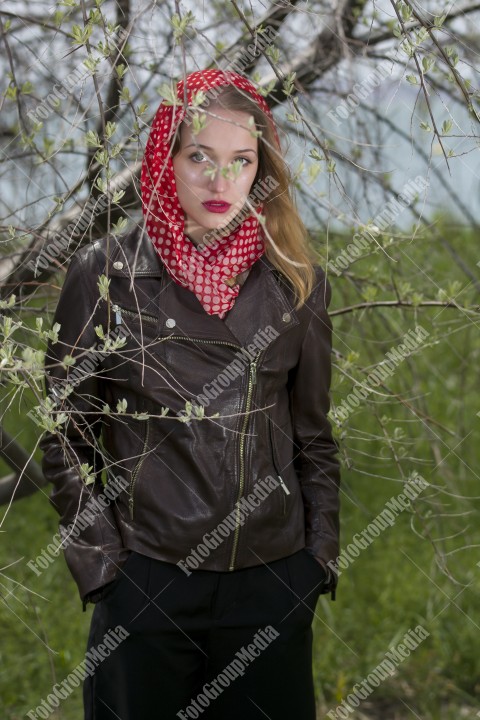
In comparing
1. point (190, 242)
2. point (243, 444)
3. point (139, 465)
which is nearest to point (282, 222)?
point (190, 242)

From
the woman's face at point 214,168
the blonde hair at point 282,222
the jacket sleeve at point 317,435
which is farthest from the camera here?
the jacket sleeve at point 317,435

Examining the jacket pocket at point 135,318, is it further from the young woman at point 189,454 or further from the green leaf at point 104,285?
the green leaf at point 104,285

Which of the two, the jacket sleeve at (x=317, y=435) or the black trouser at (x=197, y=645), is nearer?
the black trouser at (x=197, y=645)

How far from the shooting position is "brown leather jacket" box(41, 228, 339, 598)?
84.1 inches

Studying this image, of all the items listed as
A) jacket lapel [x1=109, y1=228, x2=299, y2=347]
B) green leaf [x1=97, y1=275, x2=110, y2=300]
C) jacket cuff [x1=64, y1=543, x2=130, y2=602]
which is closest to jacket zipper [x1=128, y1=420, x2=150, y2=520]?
jacket cuff [x1=64, y1=543, x2=130, y2=602]

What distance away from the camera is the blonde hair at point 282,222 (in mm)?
2229

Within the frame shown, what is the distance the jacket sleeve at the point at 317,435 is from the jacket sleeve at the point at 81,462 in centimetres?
47

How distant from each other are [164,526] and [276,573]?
0.29 meters

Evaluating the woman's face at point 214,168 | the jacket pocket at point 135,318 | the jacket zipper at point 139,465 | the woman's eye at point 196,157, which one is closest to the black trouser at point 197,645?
the jacket zipper at point 139,465

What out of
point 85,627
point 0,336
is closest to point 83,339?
point 0,336

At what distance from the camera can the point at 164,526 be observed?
7.00ft

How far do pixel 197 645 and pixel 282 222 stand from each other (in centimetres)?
99

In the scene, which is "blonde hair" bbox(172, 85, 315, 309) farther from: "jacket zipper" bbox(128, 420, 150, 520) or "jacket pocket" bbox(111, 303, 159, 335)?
"jacket zipper" bbox(128, 420, 150, 520)

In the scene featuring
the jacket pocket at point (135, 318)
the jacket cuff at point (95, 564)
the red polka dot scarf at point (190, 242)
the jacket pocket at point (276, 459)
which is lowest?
the jacket cuff at point (95, 564)
